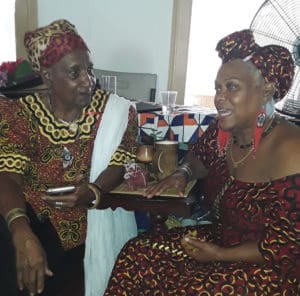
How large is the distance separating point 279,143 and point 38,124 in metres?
0.86

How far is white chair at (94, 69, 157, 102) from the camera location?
2836 mm

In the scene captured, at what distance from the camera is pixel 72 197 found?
129 centimetres

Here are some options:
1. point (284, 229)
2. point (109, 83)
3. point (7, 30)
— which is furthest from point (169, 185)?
point (7, 30)

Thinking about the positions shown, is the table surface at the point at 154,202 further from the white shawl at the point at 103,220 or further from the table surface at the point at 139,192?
the white shawl at the point at 103,220

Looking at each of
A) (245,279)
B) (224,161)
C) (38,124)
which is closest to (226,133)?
(224,161)

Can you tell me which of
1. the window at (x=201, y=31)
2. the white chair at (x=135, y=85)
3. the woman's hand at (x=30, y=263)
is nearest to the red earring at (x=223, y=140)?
the woman's hand at (x=30, y=263)

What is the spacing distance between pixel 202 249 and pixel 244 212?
17cm

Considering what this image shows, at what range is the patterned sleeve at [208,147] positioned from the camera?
1501mm

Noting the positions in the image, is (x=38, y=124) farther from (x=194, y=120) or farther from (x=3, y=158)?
(x=194, y=120)

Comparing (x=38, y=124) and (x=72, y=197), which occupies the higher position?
(x=38, y=124)

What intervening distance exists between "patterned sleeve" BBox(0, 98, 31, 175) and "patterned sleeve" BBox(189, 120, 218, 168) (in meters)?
0.65

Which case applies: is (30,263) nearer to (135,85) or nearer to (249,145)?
(249,145)

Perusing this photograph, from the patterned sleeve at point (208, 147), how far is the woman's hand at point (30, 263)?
72 centimetres

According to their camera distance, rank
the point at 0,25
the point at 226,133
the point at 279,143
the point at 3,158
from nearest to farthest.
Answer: the point at 279,143 < the point at 3,158 < the point at 226,133 < the point at 0,25
